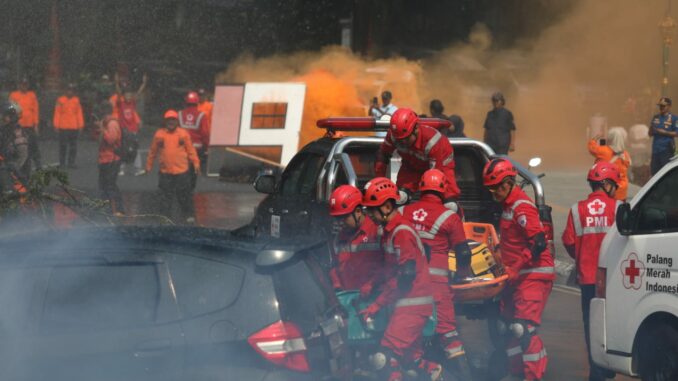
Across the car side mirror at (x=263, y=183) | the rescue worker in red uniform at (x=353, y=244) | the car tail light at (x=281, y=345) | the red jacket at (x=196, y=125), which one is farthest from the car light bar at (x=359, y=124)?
the red jacket at (x=196, y=125)

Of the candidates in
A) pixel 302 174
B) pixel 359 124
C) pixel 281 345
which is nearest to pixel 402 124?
pixel 359 124

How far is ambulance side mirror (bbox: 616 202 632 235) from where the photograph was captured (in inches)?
290

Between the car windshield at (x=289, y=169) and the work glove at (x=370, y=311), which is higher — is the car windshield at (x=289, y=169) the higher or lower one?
the higher one

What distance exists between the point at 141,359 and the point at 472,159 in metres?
5.61

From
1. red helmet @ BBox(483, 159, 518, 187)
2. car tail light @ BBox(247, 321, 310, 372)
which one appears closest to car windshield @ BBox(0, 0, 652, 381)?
car tail light @ BBox(247, 321, 310, 372)

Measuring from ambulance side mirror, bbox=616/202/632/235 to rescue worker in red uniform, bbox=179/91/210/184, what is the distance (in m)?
15.0

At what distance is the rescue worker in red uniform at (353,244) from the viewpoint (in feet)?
26.2

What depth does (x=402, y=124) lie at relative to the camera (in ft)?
30.7

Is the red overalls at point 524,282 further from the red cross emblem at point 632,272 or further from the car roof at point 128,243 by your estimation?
the car roof at point 128,243

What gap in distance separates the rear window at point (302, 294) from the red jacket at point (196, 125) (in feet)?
54.8

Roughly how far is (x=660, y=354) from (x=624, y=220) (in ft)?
2.76

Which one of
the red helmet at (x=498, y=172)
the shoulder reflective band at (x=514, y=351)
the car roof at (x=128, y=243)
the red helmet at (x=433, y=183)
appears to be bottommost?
the shoulder reflective band at (x=514, y=351)

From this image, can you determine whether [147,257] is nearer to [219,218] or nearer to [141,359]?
[141,359]

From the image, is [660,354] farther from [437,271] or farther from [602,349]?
[437,271]
